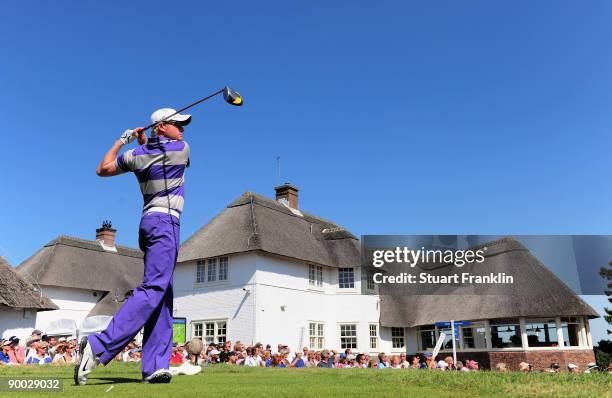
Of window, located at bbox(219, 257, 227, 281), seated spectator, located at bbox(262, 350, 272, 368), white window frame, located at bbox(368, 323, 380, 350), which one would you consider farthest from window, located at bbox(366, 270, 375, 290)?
seated spectator, located at bbox(262, 350, 272, 368)

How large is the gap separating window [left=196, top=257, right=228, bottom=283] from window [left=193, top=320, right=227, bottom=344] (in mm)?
2666

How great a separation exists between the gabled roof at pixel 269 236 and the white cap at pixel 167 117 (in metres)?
27.7

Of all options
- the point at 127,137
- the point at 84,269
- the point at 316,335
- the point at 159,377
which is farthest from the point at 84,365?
the point at 84,269

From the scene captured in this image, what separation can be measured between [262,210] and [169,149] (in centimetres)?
3285

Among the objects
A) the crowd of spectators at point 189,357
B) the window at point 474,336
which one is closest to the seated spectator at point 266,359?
the crowd of spectators at point 189,357

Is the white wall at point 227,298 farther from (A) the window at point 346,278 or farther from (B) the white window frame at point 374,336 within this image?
(B) the white window frame at point 374,336

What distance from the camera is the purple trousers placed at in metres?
4.68

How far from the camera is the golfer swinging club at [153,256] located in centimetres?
469

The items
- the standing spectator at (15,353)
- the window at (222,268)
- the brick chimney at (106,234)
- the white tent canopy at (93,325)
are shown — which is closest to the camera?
the standing spectator at (15,353)

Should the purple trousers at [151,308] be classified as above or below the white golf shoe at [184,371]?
above

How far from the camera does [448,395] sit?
4125mm

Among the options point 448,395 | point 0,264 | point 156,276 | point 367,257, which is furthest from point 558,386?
point 367,257

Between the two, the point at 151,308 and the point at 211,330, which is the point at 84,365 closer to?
the point at 151,308

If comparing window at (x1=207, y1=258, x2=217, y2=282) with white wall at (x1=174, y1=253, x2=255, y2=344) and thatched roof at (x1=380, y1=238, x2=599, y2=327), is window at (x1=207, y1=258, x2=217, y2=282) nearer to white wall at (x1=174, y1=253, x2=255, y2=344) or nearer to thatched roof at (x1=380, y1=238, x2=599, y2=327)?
white wall at (x1=174, y1=253, x2=255, y2=344)
